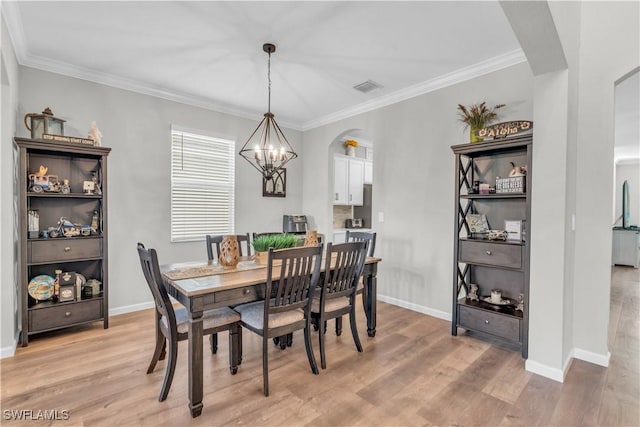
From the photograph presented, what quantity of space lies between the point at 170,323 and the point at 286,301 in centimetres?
76

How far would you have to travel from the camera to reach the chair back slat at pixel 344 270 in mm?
2456

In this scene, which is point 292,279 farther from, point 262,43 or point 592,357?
point 592,357

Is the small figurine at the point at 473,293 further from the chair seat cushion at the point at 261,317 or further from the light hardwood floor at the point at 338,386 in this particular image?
the chair seat cushion at the point at 261,317

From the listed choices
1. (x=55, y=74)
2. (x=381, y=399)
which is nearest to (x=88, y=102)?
(x=55, y=74)

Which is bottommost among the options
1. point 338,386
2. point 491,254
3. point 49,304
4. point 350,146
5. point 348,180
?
point 338,386

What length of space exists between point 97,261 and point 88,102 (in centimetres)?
172

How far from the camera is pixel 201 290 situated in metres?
1.92

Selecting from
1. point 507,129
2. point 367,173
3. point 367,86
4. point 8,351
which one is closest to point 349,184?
point 367,173

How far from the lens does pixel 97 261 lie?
11.0 ft

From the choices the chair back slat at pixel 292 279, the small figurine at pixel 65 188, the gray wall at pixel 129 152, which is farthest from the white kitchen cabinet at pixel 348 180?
the small figurine at pixel 65 188

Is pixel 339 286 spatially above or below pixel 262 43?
below

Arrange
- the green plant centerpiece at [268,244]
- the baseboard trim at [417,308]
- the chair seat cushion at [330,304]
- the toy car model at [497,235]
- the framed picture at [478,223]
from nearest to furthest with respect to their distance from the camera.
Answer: the chair seat cushion at [330,304]
the green plant centerpiece at [268,244]
the toy car model at [497,235]
the framed picture at [478,223]
the baseboard trim at [417,308]

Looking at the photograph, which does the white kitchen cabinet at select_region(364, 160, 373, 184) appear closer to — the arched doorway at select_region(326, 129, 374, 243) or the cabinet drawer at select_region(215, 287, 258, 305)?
the arched doorway at select_region(326, 129, 374, 243)

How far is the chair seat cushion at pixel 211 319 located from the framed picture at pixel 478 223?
2.33 meters
